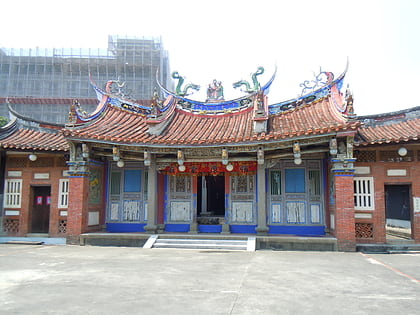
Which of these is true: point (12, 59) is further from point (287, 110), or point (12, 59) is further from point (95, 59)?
point (287, 110)

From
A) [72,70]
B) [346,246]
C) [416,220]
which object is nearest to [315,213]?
[346,246]

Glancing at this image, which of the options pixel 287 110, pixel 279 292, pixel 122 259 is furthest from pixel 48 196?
pixel 279 292

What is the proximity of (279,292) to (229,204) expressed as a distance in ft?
22.6

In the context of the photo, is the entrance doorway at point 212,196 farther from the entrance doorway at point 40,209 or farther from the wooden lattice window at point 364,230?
the wooden lattice window at point 364,230

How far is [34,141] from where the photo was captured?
40.6 ft

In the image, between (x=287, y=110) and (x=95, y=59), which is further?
(x=95, y=59)

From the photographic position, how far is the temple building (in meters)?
10.4

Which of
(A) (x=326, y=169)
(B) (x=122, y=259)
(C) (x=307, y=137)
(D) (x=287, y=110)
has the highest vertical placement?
(D) (x=287, y=110)

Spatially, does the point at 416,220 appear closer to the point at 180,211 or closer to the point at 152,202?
the point at 180,211


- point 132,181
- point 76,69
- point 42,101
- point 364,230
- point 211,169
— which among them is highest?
point 76,69

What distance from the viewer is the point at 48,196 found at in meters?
13.1

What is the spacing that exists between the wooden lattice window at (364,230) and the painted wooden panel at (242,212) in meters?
3.42

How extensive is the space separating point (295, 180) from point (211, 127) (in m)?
3.45

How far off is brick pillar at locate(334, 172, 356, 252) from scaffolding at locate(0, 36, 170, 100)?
27.3 m
